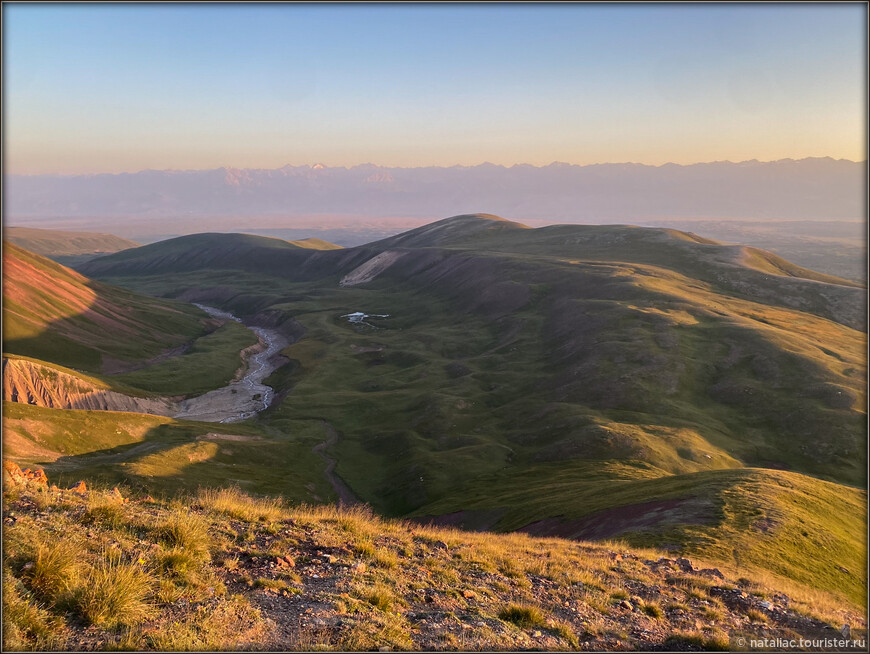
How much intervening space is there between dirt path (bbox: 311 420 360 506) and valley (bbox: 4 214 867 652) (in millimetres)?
552

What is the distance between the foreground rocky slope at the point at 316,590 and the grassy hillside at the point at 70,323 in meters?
146

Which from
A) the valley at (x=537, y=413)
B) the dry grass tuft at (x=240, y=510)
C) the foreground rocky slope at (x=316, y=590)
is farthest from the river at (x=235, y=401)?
the foreground rocky slope at (x=316, y=590)

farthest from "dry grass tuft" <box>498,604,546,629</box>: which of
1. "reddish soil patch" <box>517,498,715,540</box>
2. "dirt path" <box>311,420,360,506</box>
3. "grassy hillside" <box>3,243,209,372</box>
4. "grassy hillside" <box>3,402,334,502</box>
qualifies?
"grassy hillside" <box>3,243,209,372</box>

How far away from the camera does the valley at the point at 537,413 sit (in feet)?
141

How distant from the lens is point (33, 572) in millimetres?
12391

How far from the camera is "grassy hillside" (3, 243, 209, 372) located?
464 ft

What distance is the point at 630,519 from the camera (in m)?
40.5

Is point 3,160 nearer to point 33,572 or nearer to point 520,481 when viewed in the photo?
point 33,572

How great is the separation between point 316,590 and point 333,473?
74.7 meters

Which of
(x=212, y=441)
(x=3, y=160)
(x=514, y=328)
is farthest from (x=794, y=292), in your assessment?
(x=3, y=160)

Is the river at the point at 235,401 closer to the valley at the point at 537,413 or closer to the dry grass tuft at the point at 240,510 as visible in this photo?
the valley at the point at 537,413

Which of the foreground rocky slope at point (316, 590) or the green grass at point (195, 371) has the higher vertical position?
the foreground rocky slope at point (316, 590)

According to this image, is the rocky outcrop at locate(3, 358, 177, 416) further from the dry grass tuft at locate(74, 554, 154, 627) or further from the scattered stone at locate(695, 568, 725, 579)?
the scattered stone at locate(695, 568, 725, 579)

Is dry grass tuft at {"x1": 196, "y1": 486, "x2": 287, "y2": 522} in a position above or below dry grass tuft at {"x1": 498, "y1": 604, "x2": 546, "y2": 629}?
above
